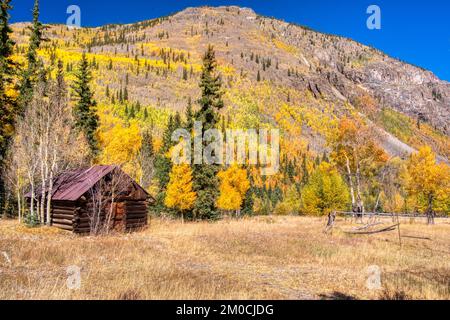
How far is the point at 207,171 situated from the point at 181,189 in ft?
13.1

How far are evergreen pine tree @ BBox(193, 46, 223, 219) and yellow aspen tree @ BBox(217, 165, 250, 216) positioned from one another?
7.69 meters

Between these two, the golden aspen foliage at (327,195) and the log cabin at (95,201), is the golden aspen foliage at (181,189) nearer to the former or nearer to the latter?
the log cabin at (95,201)

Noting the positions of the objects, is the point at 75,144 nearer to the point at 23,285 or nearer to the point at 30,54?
the point at 30,54

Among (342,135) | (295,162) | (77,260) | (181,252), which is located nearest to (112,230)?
(181,252)

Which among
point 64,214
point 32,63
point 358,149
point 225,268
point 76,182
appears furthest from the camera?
point 358,149

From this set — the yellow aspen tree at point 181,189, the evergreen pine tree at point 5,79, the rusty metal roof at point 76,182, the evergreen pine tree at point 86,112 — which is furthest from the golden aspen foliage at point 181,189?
the evergreen pine tree at point 5,79

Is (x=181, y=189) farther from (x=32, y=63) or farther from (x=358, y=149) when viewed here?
(x=32, y=63)

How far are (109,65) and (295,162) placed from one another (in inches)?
4752

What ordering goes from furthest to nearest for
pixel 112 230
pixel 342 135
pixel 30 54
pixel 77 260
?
pixel 342 135 → pixel 30 54 → pixel 112 230 → pixel 77 260

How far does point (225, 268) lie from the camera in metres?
14.0

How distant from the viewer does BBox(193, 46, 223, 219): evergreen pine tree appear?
3528 centimetres

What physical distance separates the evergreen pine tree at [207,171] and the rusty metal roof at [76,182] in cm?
1115

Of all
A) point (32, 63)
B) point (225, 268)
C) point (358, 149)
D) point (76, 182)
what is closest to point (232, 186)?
point (358, 149)

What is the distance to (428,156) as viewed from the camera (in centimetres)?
4200
